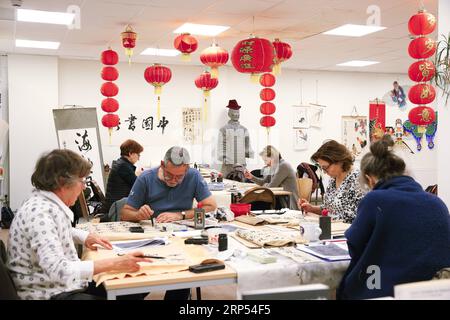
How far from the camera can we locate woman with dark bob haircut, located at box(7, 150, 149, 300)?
196 cm

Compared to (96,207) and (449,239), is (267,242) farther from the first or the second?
(96,207)

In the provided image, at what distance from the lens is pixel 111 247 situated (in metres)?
2.54

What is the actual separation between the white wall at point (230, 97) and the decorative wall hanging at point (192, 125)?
0.36 ft

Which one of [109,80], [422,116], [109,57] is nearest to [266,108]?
[109,80]

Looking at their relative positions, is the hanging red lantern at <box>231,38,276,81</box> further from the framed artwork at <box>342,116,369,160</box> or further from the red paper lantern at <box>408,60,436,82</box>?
the framed artwork at <box>342,116,369,160</box>

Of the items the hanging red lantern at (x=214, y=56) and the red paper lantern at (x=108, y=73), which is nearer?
the hanging red lantern at (x=214, y=56)

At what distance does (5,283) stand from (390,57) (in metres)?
8.01

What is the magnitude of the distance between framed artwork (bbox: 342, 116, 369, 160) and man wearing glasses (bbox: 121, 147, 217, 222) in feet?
23.9

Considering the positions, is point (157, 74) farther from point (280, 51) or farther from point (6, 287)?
point (6, 287)

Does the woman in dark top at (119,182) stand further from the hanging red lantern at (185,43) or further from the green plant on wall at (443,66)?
the green plant on wall at (443,66)

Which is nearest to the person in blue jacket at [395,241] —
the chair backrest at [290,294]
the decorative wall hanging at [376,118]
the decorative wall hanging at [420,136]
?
the chair backrest at [290,294]

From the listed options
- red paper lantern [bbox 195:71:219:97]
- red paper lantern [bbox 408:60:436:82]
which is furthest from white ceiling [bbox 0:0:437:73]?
red paper lantern [bbox 408:60:436:82]

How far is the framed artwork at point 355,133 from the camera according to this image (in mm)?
10391
